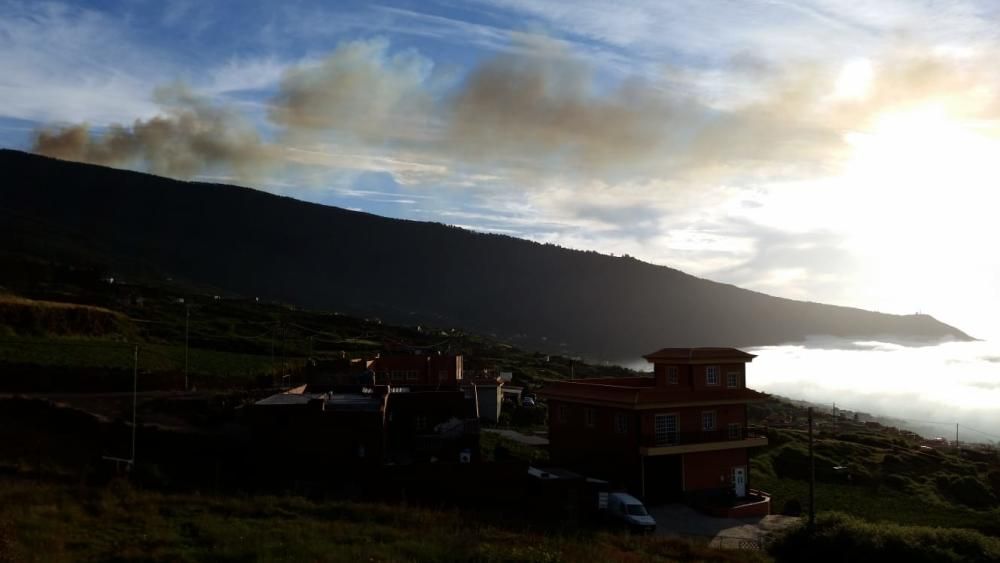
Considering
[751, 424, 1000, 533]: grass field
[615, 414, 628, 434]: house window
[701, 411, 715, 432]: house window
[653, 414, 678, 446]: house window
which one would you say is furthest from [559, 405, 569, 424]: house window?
[751, 424, 1000, 533]: grass field

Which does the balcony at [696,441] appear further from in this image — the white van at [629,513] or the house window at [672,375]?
the white van at [629,513]

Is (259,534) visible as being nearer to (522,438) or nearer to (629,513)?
(629,513)

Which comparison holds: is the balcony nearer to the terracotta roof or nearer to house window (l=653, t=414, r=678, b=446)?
house window (l=653, t=414, r=678, b=446)

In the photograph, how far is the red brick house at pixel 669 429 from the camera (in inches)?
1405

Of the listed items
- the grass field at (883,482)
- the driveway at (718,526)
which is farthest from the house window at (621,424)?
the grass field at (883,482)

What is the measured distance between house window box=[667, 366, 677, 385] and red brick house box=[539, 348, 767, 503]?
0.02 m

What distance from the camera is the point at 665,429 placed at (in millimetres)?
36281

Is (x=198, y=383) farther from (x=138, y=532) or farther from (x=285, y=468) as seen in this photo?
(x=138, y=532)

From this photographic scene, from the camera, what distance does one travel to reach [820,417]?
11462 cm

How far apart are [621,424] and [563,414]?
16.0ft

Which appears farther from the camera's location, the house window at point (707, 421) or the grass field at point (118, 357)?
the grass field at point (118, 357)

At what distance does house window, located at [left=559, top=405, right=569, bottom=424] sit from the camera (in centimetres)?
4044

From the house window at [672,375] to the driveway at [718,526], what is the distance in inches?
258

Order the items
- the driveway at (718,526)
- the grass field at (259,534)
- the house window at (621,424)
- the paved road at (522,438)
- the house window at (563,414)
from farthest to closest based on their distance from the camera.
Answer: the paved road at (522,438), the house window at (563,414), the house window at (621,424), the driveway at (718,526), the grass field at (259,534)
